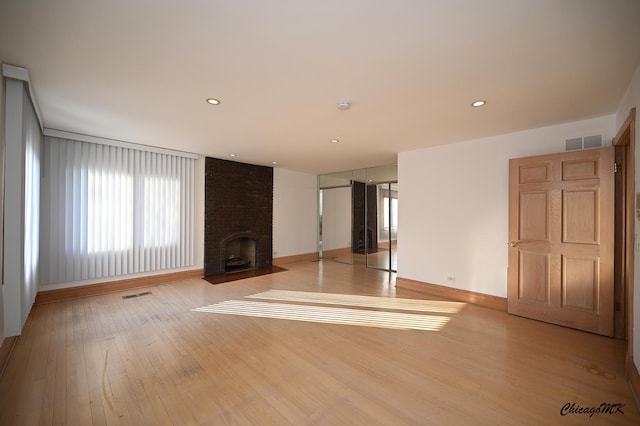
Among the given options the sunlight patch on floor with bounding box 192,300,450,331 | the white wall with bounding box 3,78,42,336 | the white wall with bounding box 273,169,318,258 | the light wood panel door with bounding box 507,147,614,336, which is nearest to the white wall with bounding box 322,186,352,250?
the white wall with bounding box 273,169,318,258

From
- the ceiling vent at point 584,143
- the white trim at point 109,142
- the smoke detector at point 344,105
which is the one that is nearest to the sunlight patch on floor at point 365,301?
the ceiling vent at point 584,143

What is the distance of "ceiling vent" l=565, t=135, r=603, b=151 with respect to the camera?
3146 millimetres

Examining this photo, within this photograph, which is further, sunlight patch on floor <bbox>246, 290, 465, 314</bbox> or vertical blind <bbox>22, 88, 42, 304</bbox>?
sunlight patch on floor <bbox>246, 290, 465, 314</bbox>

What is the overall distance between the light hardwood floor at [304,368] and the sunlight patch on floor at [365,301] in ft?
0.22

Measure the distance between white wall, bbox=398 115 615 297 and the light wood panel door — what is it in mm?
304

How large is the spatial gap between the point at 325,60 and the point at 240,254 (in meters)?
5.68

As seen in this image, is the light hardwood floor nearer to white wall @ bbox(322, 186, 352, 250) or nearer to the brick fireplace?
the brick fireplace

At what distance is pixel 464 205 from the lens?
4160mm

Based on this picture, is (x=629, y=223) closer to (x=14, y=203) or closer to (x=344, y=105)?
(x=344, y=105)

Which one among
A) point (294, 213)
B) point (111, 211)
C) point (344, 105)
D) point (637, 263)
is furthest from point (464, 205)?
point (111, 211)

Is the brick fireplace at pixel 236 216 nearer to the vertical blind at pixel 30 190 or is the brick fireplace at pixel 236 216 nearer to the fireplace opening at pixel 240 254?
the fireplace opening at pixel 240 254

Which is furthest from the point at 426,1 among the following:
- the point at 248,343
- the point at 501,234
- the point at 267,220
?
the point at 267,220

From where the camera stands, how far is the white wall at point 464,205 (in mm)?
3625

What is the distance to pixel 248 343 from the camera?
2740mm
